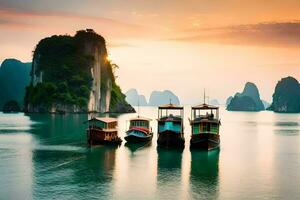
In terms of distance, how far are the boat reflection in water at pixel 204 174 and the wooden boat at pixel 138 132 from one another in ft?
34.3

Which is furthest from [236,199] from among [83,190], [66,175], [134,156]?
[134,156]

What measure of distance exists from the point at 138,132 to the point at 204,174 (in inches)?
938

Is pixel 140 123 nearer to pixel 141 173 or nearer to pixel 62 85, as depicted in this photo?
pixel 141 173

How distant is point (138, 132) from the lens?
221 feet

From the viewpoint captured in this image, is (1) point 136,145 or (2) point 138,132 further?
(2) point 138,132

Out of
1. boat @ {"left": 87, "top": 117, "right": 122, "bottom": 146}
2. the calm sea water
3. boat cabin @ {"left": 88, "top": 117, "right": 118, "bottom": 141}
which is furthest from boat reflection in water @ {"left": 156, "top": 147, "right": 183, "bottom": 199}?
boat cabin @ {"left": 88, "top": 117, "right": 118, "bottom": 141}

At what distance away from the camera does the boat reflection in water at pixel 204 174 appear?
118 feet

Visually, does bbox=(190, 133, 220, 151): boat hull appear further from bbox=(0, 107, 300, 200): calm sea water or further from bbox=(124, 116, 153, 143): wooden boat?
bbox=(124, 116, 153, 143): wooden boat

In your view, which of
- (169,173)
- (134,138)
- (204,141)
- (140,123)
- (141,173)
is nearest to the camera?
(141,173)

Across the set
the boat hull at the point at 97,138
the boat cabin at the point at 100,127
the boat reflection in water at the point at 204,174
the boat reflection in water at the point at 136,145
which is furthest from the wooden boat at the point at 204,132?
the boat cabin at the point at 100,127

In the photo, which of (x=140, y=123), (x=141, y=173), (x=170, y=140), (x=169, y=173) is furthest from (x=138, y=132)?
(x=169, y=173)

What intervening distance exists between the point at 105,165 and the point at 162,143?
52.7ft

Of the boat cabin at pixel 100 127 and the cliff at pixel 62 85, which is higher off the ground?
the cliff at pixel 62 85

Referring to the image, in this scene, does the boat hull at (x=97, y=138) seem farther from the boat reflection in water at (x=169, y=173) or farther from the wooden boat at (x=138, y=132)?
the boat reflection in water at (x=169, y=173)
